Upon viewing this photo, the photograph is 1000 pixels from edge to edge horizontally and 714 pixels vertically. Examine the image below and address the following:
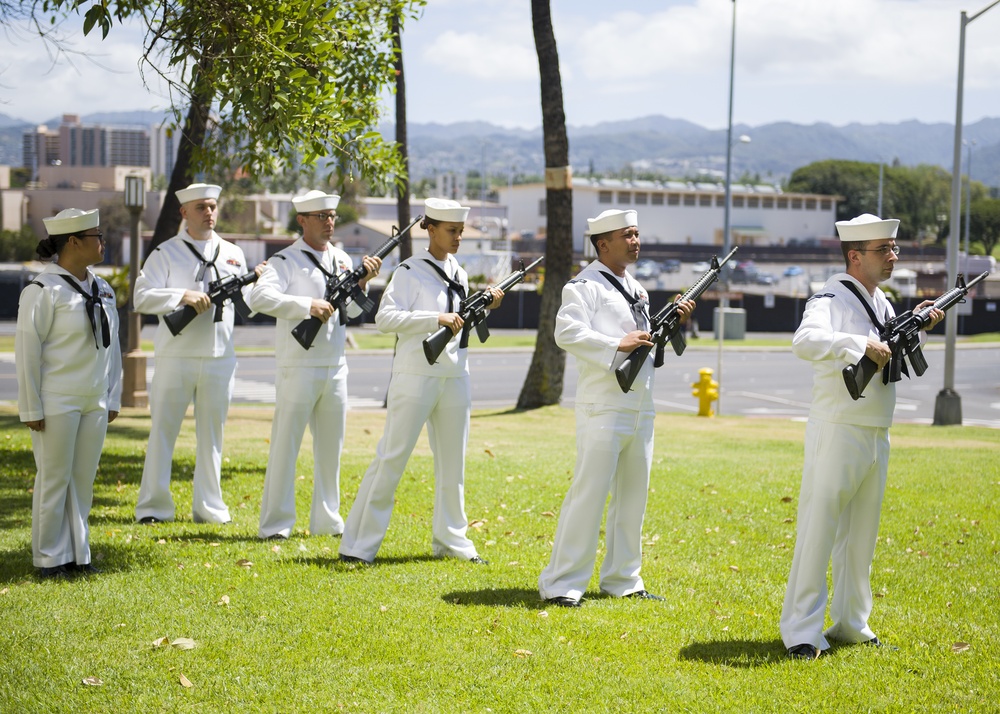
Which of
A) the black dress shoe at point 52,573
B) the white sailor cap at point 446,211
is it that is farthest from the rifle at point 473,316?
the black dress shoe at point 52,573

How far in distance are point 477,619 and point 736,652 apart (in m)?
1.53

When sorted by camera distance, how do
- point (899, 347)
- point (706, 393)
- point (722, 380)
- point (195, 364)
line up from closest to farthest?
point (899, 347), point (195, 364), point (706, 393), point (722, 380)

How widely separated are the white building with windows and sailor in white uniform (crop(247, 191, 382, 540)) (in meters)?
105

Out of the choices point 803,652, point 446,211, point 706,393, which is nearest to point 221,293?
point 446,211

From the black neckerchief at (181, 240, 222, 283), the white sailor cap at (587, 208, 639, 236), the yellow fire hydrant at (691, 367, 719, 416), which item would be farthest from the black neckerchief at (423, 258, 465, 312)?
the yellow fire hydrant at (691, 367, 719, 416)

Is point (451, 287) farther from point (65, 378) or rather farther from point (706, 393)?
point (706, 393)

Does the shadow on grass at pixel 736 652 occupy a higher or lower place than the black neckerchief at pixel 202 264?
lower

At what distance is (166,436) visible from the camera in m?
9.40

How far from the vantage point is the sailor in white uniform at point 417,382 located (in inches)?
313

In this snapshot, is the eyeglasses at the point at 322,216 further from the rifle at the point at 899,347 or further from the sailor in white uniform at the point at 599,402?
the rifle at the point at 899,347

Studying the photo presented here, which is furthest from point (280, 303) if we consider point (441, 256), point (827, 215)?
point (827, 215)

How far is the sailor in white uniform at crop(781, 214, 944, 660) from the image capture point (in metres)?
6.19

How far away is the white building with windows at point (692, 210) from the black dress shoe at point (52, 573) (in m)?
107

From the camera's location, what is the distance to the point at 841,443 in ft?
20.3
